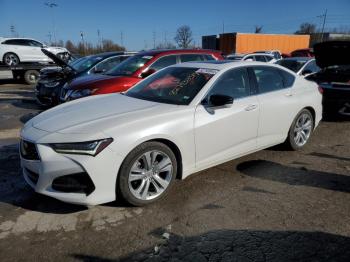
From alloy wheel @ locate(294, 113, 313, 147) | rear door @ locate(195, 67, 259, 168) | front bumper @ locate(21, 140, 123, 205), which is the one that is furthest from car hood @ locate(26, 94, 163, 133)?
alloy wheel @ locate(294, 113, 313, 147)

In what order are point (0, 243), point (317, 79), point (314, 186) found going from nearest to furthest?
point (0, 243)
point (314, 186)
point (317, 79)

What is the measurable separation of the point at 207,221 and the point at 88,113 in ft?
5.82

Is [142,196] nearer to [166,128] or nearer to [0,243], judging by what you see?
[166,128]

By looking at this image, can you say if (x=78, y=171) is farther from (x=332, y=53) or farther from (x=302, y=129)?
(x=332, y=53)

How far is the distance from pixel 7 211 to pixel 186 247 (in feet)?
6.55

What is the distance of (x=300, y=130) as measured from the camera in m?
5.25

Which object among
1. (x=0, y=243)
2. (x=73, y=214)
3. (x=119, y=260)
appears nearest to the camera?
(x=119, y=260)

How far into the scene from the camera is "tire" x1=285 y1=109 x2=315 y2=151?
507 cm

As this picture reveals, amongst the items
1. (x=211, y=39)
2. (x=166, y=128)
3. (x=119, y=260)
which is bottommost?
(x=119, y=260)

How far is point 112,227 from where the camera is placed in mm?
3092

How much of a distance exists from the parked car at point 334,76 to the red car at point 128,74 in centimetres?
262

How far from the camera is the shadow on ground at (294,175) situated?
4.02 m

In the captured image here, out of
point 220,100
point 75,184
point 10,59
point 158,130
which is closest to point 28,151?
point 75,184

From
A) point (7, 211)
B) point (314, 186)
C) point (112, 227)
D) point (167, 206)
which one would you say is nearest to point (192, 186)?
point (167, 206)
